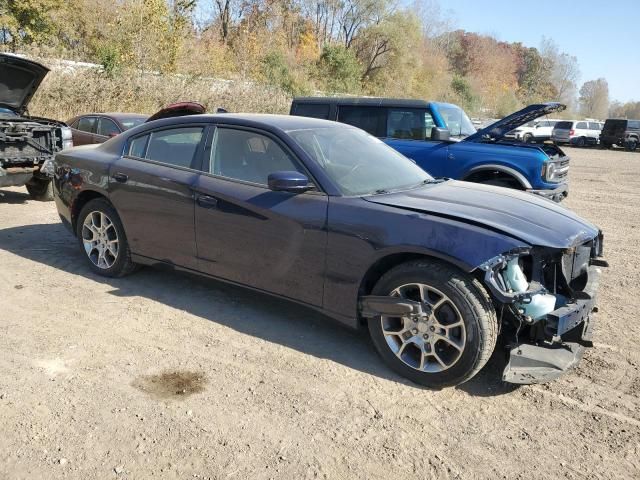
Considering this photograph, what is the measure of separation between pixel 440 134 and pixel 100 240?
17.7 ft

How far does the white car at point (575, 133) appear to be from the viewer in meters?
33.8

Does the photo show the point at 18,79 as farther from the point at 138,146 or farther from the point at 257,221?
the point at 257,221

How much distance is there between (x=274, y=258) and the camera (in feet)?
13.2

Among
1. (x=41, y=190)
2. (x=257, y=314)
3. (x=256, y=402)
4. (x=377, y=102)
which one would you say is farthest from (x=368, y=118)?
(x=256, y=402)

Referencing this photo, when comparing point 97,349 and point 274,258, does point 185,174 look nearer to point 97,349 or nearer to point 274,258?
point 274,258

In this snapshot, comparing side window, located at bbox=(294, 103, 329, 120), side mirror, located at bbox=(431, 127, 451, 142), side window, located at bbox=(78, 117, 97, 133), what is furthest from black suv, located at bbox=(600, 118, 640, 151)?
side window, located at bbox=(78, 117, 97, 133)

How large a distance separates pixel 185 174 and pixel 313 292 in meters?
1.56

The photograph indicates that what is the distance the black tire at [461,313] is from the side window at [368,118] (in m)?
6.07

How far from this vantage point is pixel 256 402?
3.25m

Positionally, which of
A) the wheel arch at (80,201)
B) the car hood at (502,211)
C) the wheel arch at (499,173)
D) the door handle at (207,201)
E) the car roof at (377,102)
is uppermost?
the car roof at (377,102)

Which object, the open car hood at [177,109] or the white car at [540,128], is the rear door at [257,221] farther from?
the white car at [540,128]

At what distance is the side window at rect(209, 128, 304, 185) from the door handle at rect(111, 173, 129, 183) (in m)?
0.95

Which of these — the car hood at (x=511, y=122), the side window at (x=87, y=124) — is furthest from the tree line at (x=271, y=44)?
the car hood at (x=511, y=122)

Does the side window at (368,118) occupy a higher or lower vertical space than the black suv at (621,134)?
higher
